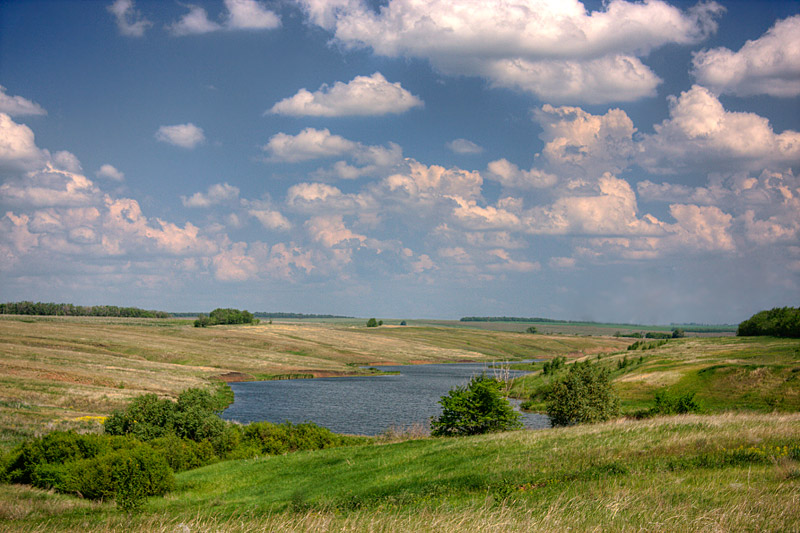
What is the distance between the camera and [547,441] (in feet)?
70.4

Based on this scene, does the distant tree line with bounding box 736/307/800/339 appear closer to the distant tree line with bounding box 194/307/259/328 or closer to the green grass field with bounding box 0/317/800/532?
the green grass field with bounding box 0/317/800/532

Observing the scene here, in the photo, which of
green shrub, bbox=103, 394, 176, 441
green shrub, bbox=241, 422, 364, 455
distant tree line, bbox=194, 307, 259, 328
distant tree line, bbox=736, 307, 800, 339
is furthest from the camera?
distant tree line, bbox=194, 307, 259, 328

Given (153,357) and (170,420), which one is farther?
(153,357)

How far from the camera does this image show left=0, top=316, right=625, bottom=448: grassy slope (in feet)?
166

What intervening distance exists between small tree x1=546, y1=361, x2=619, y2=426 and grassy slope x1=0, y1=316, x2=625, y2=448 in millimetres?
33803

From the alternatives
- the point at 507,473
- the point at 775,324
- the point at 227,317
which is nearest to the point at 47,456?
the point at 507,473

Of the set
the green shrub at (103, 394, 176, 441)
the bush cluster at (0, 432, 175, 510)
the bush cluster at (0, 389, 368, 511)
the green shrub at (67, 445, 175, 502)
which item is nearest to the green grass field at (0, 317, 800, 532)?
the green shrub at (67, 445, 175, 502)

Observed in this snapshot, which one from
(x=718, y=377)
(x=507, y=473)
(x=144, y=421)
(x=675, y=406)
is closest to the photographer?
(x=507, y=473)

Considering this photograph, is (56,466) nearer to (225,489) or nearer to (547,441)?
(225,489)

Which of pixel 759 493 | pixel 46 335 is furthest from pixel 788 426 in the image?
pixel 46 335

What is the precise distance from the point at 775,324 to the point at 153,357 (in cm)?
11393

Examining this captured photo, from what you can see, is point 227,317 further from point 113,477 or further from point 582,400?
point 113,477

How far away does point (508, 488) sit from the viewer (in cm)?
1386

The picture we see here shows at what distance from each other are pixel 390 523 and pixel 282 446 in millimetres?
30187
